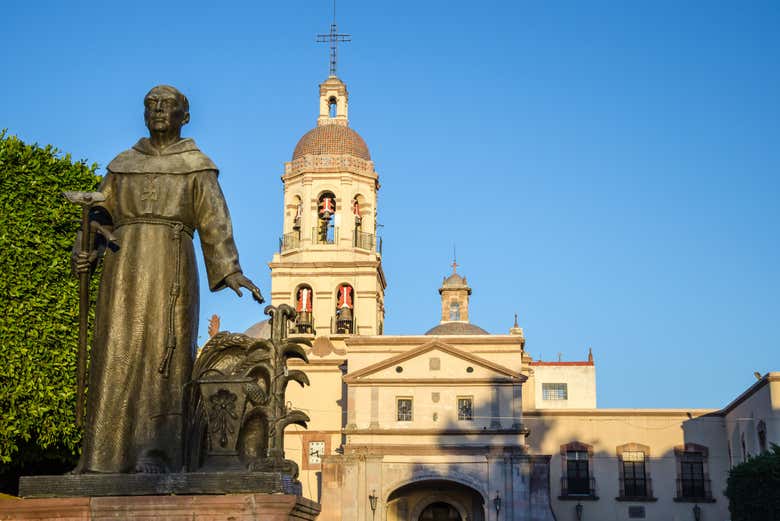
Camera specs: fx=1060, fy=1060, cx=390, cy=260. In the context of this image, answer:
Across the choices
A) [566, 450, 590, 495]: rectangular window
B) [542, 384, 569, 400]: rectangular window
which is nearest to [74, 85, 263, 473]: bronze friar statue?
[566, 450, 590, 495]: rectangular window

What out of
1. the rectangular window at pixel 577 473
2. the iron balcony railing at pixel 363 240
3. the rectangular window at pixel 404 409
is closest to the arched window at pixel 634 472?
the rectangular window at pixel 577 473

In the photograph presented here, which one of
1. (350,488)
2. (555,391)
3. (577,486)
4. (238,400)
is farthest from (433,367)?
(238,400)

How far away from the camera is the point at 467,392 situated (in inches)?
1708

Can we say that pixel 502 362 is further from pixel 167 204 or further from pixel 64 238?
pixel 167 204

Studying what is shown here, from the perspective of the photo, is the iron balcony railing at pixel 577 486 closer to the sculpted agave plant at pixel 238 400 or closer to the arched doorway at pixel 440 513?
the arched doorway at pixel 440 513

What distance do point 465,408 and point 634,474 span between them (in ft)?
35.9

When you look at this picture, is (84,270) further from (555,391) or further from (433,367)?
(555,391)

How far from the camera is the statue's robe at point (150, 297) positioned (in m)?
7.79

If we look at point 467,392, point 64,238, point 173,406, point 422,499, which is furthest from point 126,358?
point 422,499

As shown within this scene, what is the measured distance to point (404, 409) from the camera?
43.6 meters

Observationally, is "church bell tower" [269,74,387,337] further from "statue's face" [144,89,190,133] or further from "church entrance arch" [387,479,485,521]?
"statue's face" [144,89,190,133]

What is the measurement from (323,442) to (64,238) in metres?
29.8

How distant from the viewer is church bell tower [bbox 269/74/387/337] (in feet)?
168

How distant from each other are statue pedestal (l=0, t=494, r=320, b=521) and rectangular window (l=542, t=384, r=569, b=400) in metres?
59.5
